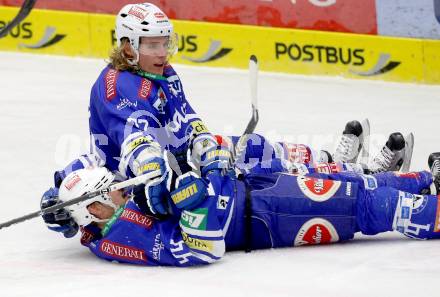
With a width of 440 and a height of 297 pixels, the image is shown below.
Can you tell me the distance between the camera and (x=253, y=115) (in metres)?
5.35

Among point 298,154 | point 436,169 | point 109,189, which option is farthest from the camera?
point 298,154

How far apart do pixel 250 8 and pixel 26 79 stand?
186cm

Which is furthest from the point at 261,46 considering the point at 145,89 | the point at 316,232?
the point at 316,232

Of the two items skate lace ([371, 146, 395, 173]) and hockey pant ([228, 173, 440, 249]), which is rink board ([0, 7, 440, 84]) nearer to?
skate lace ([371, 146, 395, 173])

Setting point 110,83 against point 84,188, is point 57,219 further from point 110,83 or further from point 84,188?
point 110,83

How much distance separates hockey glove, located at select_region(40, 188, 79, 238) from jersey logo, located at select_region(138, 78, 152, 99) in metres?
0.57

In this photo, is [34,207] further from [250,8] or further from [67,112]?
[250,8]

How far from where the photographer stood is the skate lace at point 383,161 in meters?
6.04

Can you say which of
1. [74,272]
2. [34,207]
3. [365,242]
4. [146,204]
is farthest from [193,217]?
[34,207]

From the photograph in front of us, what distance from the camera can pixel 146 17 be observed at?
5.22 m

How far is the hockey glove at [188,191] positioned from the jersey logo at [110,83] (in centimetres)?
55

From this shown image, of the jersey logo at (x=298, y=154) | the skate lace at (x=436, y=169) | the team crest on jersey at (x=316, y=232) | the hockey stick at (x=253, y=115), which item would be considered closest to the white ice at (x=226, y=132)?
the team crest on jersey at (x=316, y=232)

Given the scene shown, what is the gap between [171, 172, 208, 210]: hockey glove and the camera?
474cm

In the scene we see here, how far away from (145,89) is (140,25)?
31 cm
